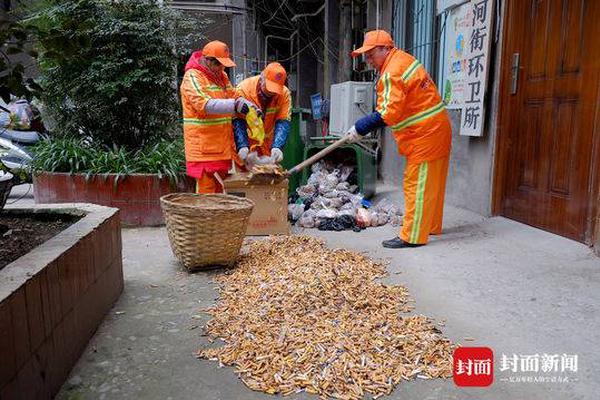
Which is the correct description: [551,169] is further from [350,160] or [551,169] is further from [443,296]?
[350,160]

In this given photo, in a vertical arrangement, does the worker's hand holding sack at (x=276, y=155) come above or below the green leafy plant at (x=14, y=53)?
below

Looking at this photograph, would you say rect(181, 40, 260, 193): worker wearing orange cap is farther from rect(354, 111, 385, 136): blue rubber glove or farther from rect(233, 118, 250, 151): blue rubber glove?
rect(354, 111, 385, 136): blue rubber glove

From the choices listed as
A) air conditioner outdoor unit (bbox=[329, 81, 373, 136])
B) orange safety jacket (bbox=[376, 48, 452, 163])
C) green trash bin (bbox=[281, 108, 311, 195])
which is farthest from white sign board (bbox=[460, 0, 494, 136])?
air conditioner outdoor unit (bbox=[329, 81, 373, 136])

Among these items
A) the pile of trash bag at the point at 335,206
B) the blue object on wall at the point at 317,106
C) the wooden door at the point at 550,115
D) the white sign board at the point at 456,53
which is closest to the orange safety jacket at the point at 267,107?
the pile of trash bag at the point at 335,206

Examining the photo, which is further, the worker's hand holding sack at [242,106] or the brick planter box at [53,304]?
the worker's hand holding sack at [242,106]

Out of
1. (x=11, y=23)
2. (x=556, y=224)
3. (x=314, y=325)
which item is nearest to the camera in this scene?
(x=11, y=23)

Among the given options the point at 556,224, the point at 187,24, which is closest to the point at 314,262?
the point at 556,224

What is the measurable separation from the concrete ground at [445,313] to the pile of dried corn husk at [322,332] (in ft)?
0.30

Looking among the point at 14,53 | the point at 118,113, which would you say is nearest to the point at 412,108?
the point at 14,53

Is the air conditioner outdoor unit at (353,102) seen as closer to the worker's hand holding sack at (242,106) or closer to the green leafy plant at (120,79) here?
the green leafy plant at (120,79)

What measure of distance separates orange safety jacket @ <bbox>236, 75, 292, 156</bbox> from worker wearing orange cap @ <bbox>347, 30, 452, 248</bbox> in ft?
3.19

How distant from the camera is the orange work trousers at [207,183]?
4391 millimetres

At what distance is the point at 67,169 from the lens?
4934mm

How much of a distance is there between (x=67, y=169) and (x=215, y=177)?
1623 millimetres
